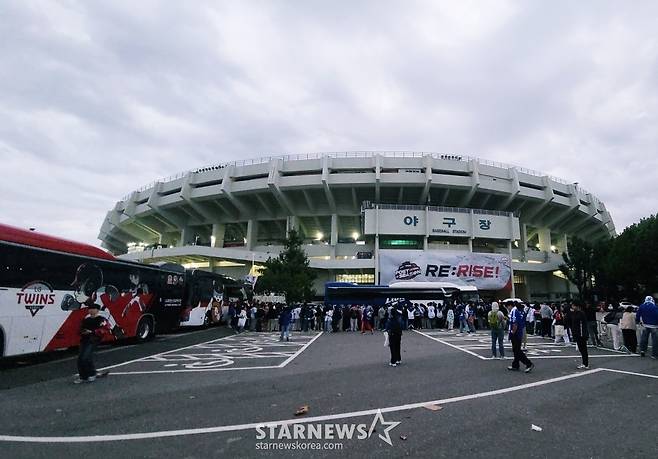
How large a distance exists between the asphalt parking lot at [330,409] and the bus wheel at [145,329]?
4381mm

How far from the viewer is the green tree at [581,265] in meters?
38.7

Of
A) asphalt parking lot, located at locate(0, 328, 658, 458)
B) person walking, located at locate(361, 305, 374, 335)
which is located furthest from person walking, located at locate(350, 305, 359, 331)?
asphalt parking lot, located at locate(0, 328, 658, 458)

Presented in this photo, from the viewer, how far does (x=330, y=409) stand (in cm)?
539

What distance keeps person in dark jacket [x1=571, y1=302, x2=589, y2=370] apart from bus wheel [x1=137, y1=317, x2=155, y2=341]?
14.4 metres

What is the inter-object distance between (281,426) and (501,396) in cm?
388

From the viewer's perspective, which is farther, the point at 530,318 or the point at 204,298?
the point at 204,298

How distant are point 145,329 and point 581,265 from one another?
42.1 metres

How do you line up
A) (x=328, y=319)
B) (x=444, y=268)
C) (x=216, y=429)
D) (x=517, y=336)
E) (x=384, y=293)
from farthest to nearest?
(x=444, y=268) → (x=384, y=293) → (x=328, y=319) → (x=517, y=336) → (x=216, y=429)

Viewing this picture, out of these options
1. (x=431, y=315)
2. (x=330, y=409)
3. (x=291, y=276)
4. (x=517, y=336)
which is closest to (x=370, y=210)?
(x=291, y=276)

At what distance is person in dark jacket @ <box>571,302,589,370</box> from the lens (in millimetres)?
9062

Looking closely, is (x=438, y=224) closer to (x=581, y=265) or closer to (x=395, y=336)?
(x=581, y=265)

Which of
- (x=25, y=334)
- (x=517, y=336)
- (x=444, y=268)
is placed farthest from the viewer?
(x=444, y=268)

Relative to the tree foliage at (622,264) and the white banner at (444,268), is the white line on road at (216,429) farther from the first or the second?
the white banner at (444,268)

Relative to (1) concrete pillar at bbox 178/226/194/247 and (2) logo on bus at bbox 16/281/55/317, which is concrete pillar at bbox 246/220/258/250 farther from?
(2) logo on bus at bbox 16/281/55/317
